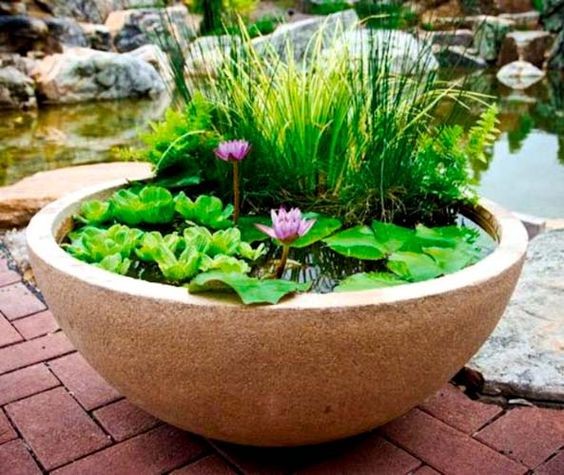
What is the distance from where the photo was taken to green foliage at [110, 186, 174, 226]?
1.71 m

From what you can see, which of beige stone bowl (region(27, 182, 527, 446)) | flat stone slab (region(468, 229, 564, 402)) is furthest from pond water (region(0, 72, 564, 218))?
beige stone bowl (region(27, 182, 527, 446))

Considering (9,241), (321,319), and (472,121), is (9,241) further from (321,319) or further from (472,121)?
(472,121)

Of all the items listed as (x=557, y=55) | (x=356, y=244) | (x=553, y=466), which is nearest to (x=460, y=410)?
(x=553, y=466)

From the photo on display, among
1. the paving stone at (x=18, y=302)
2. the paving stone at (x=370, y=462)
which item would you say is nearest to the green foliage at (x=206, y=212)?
the paving stone at (x=370, y=462)

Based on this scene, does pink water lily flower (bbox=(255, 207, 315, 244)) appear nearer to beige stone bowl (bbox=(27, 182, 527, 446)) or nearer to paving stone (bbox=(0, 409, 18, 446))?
beige stone bowl (bbox=(27, 182, 527, 446))

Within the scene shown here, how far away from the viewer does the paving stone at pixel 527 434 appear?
5.12 feet

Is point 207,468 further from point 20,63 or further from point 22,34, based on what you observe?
point 22,34

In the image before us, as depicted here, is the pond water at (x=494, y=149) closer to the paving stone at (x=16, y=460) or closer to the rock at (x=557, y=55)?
the paving stone at (x=16, y=460)

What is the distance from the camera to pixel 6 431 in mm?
1667

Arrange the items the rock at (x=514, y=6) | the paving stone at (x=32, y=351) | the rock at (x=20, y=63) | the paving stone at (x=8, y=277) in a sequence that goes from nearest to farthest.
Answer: the paving stone at (x=32, y=351), the paving stone at (x=8, y=277), the rock at (x=20, y=63), the rock at (x=514, y=6)

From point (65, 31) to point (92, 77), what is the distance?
7.58 feet

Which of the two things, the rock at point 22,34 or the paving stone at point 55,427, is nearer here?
the paving stone at point 55,427

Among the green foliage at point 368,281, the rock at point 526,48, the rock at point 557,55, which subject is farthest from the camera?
the rock at point 526,48

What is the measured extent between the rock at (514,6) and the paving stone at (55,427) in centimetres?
1420
